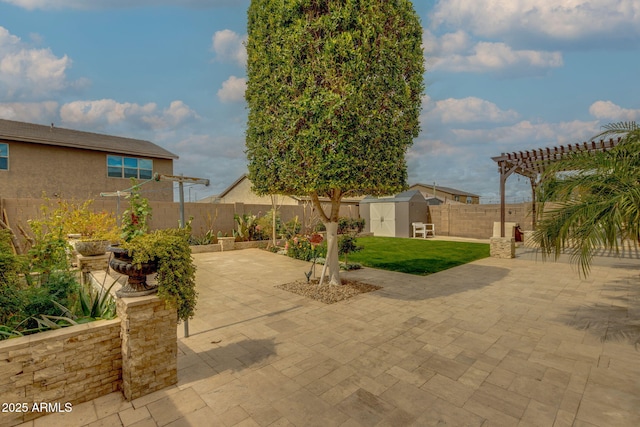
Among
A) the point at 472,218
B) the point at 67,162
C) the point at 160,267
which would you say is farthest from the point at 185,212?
the point at 472,218

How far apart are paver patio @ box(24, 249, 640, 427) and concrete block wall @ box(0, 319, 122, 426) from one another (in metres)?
0.15

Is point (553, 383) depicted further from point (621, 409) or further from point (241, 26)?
point (241, 26)

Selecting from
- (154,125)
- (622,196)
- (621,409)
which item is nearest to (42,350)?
(621,409)

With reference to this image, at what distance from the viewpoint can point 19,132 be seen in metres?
13.0

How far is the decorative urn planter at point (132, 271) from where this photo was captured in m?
2.74

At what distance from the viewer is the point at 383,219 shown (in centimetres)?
1905

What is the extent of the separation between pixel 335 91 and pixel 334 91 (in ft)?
0.06

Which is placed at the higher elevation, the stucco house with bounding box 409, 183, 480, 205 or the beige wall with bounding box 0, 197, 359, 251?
the stucco house with bounding box 409, 183, 480, 205

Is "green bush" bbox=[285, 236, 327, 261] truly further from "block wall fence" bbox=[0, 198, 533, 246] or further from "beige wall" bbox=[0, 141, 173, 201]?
"beige wall" bbox=[0, 141, 173, 201]

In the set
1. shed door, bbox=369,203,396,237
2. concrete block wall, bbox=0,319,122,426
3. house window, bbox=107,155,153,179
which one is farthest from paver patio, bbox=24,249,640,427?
house window, bbox=107,155,153,179

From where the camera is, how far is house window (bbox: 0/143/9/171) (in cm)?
1264

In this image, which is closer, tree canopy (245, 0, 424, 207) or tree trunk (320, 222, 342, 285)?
tree canopy (245, 0, 424, 207)

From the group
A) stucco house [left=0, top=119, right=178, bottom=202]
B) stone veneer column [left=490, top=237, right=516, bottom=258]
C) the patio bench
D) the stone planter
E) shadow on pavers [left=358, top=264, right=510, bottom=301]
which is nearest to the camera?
shadow on pavers [left=358, top=264, right=510, bottom=301]

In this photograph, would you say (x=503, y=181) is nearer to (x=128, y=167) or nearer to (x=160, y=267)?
(x=160, y=267)
